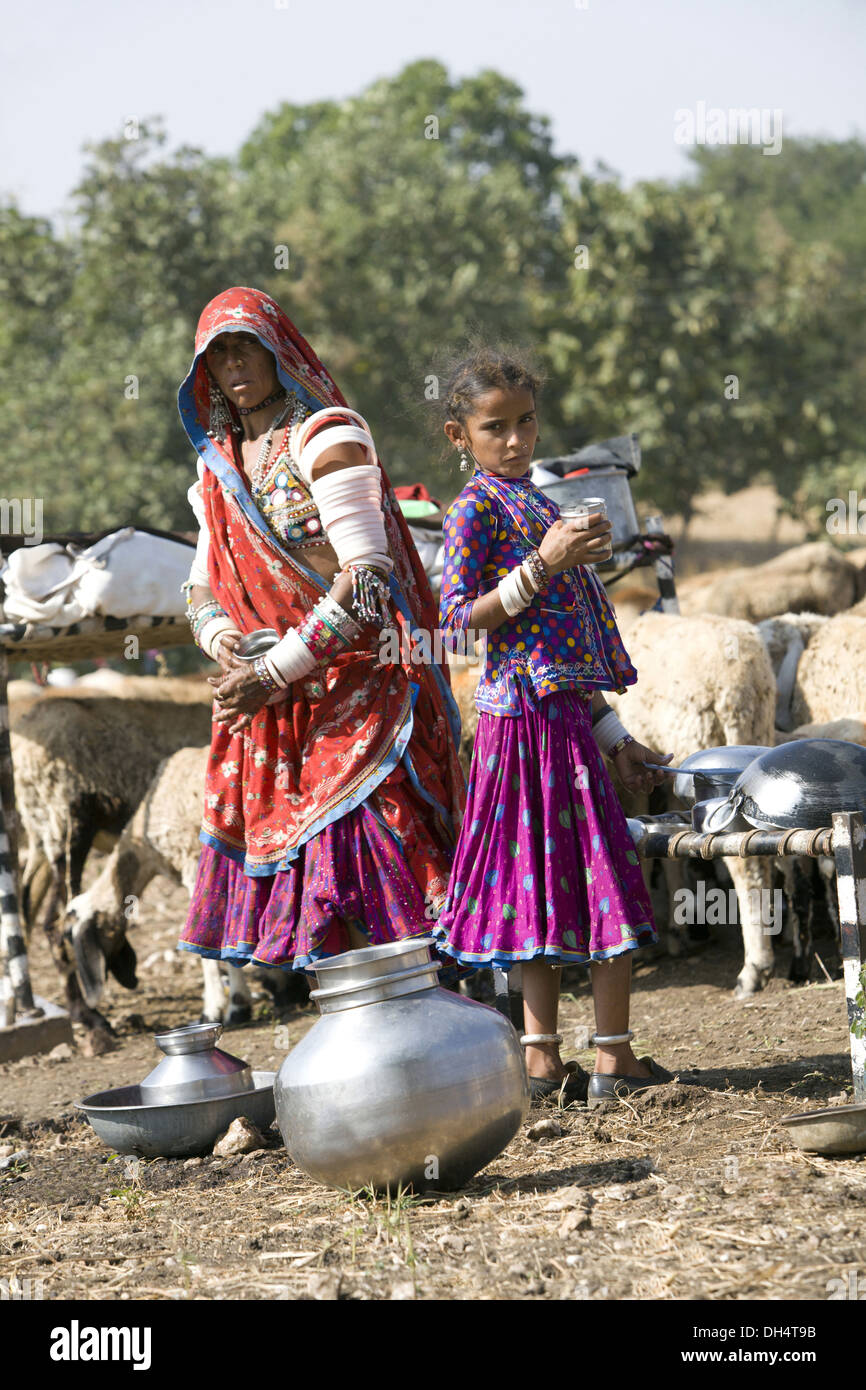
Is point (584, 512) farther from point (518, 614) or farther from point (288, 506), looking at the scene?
point (288, 506)

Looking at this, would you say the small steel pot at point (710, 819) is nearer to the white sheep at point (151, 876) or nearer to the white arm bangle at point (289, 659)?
the white arm bangle at point (289, 659)

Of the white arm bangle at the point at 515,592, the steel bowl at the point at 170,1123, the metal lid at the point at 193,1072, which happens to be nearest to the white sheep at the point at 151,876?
the metal lid at the point at 193,1072

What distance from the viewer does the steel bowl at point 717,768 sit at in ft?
14.6

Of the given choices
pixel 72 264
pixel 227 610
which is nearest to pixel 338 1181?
pixel 227 610

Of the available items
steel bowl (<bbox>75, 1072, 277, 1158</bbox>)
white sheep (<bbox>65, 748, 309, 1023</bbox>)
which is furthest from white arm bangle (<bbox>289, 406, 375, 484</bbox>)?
white sheep (<bbox>65, 748, 309, 1023</bbox>)

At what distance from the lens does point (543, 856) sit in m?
3.79

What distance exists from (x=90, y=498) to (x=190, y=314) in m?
3.49

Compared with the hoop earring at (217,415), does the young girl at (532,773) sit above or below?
below

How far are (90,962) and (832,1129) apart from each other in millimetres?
5065

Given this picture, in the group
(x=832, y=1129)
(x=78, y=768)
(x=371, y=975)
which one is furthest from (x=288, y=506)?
(x=78, y=768)

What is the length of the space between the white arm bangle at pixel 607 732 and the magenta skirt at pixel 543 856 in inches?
5.7

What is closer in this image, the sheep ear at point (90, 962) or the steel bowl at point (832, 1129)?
the steel bowl at point (832, 1129)
